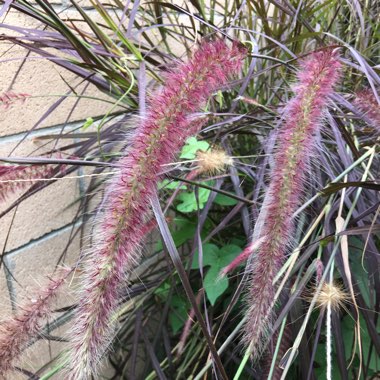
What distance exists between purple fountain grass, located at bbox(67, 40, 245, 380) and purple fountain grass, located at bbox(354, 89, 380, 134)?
37 centimetres

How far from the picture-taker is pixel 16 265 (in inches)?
44.9

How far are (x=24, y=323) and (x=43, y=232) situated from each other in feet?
2.16

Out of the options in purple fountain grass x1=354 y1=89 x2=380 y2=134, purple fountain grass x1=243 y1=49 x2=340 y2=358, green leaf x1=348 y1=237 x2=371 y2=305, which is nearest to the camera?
purple fountain grass x1=243 y1=49 x2=340 y2=358

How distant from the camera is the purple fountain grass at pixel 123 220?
45cm

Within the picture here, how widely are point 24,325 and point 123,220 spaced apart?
0.22 meters

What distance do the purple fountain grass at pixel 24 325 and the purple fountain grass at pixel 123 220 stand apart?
99 mm

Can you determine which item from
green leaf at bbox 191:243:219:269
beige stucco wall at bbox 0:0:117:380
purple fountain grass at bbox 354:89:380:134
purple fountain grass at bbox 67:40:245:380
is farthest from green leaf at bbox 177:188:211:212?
purple fountain grass at bbox 67:40:245:380

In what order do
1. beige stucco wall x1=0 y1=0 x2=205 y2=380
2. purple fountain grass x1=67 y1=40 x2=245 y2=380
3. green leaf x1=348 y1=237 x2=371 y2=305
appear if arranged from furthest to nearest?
1. beige stucco wall x1=0 y1=0 x2=205 y2=380
2. green leaf x1=348 y1=237 x2=371 y2=305
3. purple fountain grass x1=67 y1=40 x2=245 y2=380

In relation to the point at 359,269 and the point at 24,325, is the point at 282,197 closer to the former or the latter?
the point at 24,325

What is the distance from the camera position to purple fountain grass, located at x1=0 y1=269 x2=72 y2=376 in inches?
21.3

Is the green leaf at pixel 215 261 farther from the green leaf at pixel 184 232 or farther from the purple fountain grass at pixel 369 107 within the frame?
the purple fountain grass at pixel 369 107

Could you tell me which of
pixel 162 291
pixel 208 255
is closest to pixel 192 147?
pixel 208 255

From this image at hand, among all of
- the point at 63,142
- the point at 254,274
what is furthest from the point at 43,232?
the point at 254,274

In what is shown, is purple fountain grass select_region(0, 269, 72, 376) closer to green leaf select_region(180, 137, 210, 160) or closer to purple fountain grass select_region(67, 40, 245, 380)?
purple fountain grass select_region(67, 40, 245, 380)
